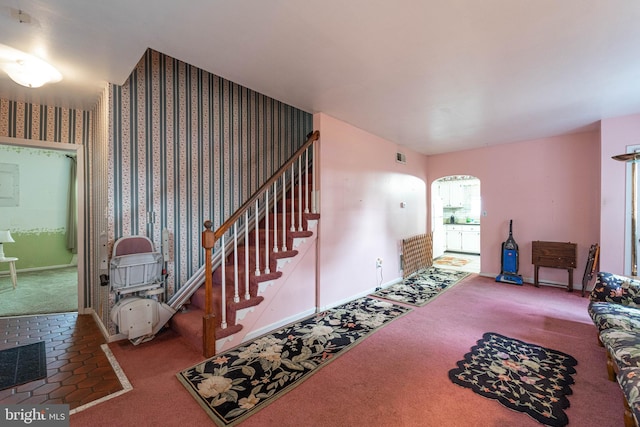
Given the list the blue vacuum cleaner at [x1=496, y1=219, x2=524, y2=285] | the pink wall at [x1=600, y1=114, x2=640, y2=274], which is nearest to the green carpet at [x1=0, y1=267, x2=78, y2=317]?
the blue vacuum cleaner at [x1=496, y1=219, x2=524, y2=285]

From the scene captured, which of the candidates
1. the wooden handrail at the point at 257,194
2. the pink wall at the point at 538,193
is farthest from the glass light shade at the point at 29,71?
the pink wall at the point at 538,193

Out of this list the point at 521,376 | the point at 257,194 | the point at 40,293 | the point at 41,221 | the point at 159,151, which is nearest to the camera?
the point at 521,376

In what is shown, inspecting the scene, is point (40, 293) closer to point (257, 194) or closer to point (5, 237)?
point (5, 237)

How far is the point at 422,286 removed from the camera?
4.88 metres

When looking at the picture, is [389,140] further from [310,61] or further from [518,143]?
[310,61]

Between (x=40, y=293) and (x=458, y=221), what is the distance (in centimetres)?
1084

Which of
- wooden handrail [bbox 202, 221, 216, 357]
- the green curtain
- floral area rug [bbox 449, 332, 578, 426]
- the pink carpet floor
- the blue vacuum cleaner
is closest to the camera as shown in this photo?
the pink carpet floor

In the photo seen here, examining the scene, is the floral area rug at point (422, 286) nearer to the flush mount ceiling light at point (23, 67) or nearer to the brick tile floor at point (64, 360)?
the brick tile floor at point (64, 360)

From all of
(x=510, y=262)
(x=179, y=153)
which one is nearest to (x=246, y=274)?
(x=179, y=153)

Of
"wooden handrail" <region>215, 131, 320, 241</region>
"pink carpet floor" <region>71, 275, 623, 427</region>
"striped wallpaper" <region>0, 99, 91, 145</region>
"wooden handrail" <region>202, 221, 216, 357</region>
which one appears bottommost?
"pink carpet floor" <region>71, 275, 623, 427</region>

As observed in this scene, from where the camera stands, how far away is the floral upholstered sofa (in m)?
1.53

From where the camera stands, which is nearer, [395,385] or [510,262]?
[395,385]

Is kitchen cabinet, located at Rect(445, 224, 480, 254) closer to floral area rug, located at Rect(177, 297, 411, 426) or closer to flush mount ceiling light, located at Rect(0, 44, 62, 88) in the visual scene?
floral area rug, located at Rect(177, 297, 411, 426)

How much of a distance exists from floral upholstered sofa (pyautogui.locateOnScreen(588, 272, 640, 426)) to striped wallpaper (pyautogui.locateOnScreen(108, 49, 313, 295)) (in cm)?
377
